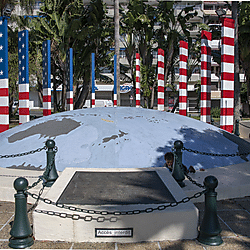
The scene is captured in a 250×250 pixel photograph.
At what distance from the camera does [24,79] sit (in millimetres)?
10688

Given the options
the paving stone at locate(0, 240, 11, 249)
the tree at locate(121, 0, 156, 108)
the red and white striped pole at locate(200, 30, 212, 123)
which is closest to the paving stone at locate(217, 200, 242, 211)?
the paving stone at locate(0, 240, 11, 249)

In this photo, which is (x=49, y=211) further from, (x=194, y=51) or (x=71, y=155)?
(x=194, y=51)

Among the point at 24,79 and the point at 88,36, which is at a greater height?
the point at 88,36

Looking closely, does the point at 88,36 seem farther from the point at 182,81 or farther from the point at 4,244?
the point at 4,244

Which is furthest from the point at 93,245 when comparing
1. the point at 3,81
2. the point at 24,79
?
the point at 24,79

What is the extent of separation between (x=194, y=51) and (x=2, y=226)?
1013 inches

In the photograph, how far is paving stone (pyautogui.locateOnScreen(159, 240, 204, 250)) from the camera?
366 centimetres

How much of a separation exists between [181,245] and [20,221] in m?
1.97

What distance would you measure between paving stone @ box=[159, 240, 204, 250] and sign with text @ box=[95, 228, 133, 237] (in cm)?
44

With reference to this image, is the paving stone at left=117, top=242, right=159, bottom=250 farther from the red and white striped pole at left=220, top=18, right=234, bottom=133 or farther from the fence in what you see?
the red and white striped pole at left=220, top=18, right=234, bottom=133

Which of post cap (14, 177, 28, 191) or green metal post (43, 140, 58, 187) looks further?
green metal post (43, 140, 58, 187)

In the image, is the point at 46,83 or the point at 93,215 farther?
the point at 46,83

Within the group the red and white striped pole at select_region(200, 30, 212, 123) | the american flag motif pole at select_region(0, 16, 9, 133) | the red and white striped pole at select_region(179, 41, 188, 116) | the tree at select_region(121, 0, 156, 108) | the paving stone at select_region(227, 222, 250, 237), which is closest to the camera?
the paving stone at select_region(227, 222, 250, 237)

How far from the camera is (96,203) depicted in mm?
4051
